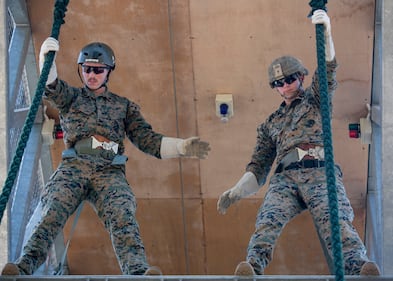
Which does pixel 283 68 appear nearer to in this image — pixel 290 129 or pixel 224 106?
pixel 290 129

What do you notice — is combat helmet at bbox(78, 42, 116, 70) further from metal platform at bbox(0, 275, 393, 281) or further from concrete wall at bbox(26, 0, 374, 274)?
metal platform at bbox(0, 275, 393, 281)

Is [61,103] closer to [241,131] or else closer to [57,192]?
[57,192]

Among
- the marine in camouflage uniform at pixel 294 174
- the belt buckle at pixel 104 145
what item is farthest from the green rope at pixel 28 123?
the marine in camouflage uniform at pixel 294 174

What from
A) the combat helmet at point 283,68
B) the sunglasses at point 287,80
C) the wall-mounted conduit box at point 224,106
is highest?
the combat helmet at point 283,68

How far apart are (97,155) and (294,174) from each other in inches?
51.9

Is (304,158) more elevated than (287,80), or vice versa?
(287,80)

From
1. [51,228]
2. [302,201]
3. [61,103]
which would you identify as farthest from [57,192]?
[302,201]

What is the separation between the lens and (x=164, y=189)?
31.6 ft

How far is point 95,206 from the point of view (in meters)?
6.86

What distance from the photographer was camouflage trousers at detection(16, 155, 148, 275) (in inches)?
250

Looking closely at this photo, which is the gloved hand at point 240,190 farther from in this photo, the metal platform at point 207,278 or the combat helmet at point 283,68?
the metal platform at point 207,278

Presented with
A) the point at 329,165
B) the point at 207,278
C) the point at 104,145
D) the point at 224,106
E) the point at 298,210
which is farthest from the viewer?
the point at 224,106

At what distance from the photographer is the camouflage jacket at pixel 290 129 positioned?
700cm

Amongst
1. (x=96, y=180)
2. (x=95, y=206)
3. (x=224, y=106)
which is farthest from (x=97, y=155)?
(x=224, y=106)
